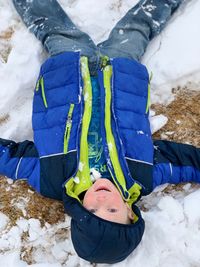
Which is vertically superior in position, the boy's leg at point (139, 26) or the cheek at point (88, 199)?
the boy's leg at point (139, 26)

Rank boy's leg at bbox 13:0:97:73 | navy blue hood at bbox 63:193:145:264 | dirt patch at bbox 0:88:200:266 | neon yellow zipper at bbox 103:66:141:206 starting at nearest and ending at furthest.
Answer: navy blue hood at bbox 63:193:145:264 < neon yellow zipper at bbox 103:66:141:206 < dirt patch at bbox 0:88:200:266 < boy's leg at bbox 13:0:97:73

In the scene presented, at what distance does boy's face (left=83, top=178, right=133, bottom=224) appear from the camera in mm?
2455

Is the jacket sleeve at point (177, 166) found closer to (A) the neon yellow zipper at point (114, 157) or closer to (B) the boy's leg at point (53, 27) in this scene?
(A) the neon yellow zipper at point (114, 157)

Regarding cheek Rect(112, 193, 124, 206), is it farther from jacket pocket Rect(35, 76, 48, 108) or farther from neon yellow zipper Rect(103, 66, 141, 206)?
jacket pocket Rect(35, 76, 48, 108)

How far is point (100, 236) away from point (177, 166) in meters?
0.61

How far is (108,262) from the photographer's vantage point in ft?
8.33

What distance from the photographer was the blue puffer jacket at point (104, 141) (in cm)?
265

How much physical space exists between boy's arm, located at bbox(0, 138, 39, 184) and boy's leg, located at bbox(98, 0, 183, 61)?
2.38 feet

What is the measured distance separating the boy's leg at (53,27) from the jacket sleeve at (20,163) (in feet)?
1.96

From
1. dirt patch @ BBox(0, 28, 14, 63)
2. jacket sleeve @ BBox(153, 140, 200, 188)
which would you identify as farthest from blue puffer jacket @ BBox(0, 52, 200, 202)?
dirt patch @ BBox(0, 28, 14, 63)

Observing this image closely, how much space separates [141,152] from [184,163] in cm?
24

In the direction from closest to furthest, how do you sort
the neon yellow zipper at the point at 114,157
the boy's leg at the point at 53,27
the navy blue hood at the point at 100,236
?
the navy blue hood at the point at 100,236, the neon yellow zipper at the point at 114,157, the boy's leg at the point at 53,27

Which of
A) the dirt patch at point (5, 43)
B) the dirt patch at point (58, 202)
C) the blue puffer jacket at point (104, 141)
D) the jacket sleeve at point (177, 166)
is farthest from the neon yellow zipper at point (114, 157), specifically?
the dirt patch at point (5, 43)

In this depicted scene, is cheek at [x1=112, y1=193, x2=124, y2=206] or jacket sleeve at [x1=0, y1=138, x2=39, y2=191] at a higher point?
jacket sleeve at [x1=0, y1=138, x2=39, y2=191]
